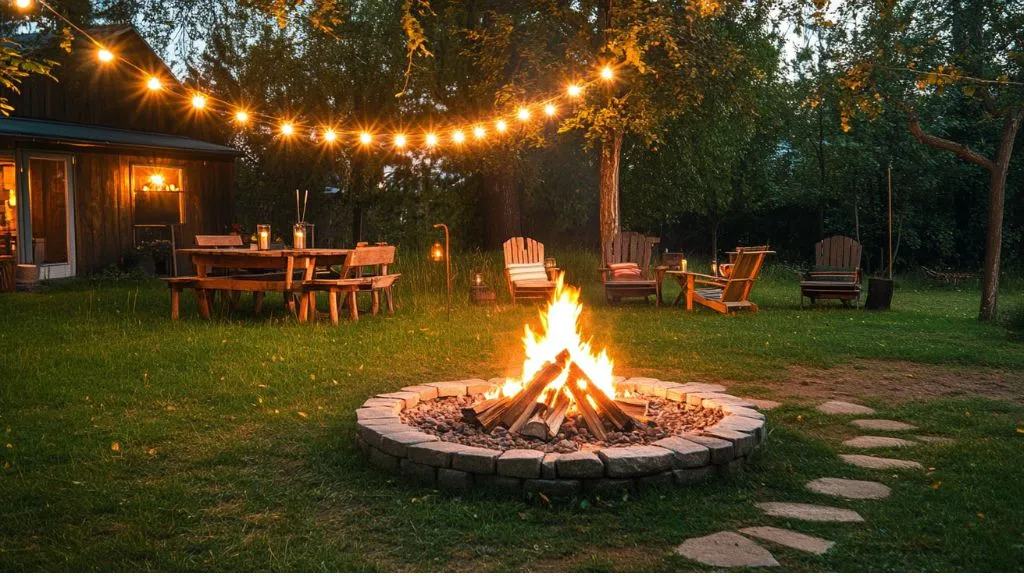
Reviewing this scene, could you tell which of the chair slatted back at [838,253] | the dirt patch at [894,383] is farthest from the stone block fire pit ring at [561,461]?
the chair slatted back at [838,253]

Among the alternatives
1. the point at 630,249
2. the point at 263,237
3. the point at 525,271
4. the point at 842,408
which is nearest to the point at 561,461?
the point at 842,408

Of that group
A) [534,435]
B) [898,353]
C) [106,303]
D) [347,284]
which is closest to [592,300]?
[347,284]

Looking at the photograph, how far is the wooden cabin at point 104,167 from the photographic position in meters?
12.8

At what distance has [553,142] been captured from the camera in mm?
15836

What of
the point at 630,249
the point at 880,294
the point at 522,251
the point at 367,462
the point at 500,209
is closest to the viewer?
the point at 367,462

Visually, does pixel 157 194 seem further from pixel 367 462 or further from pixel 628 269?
pixel 367 462

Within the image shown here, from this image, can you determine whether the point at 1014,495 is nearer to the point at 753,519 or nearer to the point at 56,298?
the point at 753,519

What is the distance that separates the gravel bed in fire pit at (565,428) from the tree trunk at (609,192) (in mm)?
7743

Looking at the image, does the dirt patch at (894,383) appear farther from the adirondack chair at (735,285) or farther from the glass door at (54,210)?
the glass door at (54,210)

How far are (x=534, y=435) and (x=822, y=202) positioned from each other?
47.3 ft

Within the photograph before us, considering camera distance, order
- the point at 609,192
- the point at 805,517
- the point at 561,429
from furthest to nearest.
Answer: the point at 609,192 → the point at 561,429 → the point at 805,517

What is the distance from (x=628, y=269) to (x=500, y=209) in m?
4.20

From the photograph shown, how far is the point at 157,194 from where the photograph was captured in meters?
14.8

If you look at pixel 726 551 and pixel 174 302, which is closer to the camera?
pixel 726 551
